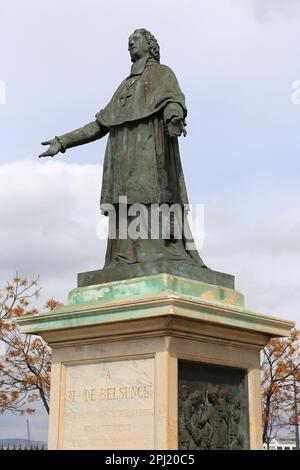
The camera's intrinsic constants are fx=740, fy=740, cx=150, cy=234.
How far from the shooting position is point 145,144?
→ 8906mm

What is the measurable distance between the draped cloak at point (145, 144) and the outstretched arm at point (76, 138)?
228mm

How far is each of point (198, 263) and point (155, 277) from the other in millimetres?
1028

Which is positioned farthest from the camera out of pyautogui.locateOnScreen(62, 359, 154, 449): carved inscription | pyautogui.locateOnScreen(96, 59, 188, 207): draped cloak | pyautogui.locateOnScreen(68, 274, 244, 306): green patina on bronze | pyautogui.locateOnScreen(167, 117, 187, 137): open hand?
pyautogui.locateOnScreen(96, 59, 188, 207): draped cloak

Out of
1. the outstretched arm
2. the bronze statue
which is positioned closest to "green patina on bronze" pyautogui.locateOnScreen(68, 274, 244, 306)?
the bronze statue

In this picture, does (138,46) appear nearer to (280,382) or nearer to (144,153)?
(144,153)

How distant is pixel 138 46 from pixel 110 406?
452 cm

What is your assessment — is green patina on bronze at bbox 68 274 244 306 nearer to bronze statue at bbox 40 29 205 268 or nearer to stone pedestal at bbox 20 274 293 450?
stone pedestal at bbox 20 274 293 450

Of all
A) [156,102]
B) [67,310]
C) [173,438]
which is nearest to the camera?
[173,438]

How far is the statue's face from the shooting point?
369 inches

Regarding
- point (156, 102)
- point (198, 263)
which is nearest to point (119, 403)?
point (198, 263)

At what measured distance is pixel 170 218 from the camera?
8672mm

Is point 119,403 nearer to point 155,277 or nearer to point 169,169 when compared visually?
point 155,277

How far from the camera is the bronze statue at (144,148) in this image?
856 cm

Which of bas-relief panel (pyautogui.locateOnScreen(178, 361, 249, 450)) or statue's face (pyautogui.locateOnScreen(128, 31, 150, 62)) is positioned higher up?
statue's face (pyautogui.locateOnScreen(128, 31, 150, 62))
